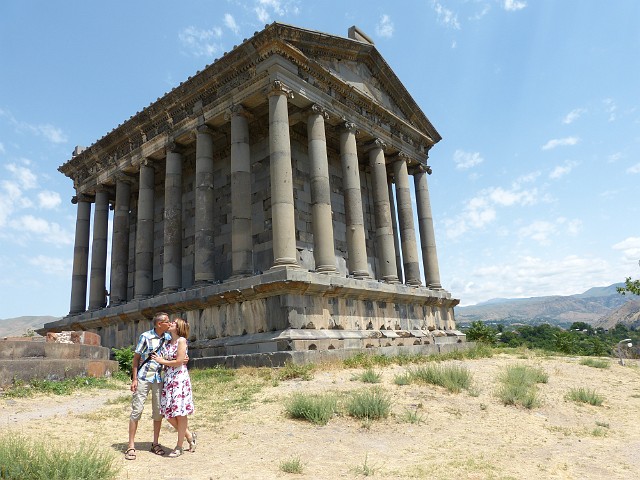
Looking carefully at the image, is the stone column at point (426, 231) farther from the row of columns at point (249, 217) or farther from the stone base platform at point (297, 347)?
the stone base platform at point (297, 347)

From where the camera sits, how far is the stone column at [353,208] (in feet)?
60.7

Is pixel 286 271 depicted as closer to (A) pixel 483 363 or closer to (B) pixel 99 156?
(A) pixel 483 363

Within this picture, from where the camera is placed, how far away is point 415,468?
6.27 meters

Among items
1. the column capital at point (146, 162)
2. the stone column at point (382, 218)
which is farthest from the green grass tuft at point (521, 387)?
the column capital at point (146, 162)

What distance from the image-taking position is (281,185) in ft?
53.4

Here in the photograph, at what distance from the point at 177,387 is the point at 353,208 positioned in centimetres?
1310

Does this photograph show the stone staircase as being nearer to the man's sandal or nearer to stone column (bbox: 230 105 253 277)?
stone column (bbox: 230 105 253 277)

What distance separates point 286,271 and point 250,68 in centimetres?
849

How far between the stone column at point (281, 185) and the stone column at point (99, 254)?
11981 millimetres

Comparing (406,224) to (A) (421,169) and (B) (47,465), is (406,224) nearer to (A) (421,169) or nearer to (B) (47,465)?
(A) (421,169)

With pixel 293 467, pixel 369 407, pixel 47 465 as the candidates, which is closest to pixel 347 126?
pixel 369 407

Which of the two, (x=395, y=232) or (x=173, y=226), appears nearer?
(x=173, y=226)

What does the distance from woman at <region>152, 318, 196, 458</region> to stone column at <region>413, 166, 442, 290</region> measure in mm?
17640

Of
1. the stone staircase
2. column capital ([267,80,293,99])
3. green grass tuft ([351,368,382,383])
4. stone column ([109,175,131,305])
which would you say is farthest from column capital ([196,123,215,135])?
green grass tuft ([351,368,382,383])
